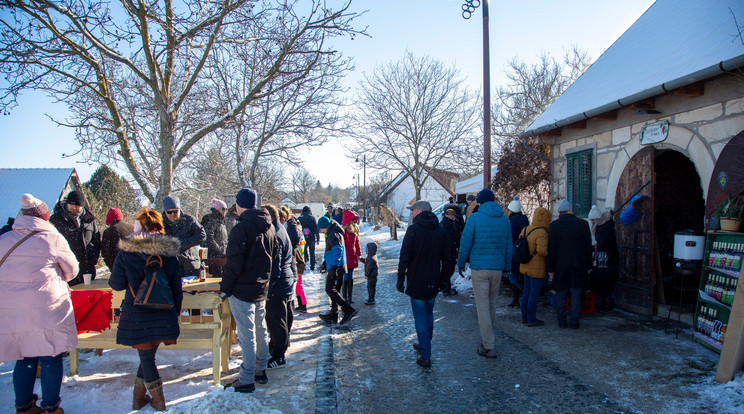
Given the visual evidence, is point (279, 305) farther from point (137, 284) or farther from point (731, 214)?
point (731, 214)

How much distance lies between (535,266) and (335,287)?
2955 millimetres

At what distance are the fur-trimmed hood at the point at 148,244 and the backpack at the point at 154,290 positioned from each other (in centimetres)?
6

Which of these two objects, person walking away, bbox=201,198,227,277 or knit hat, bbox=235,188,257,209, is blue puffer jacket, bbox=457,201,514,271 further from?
person walking away, bbox=201,198,227,277

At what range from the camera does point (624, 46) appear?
8766 millimetres

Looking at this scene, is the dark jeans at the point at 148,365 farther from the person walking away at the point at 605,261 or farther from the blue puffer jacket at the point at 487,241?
the person walking away at the point at 605,261

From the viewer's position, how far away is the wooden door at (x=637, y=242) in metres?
6.67

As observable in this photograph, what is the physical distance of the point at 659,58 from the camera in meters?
6.84

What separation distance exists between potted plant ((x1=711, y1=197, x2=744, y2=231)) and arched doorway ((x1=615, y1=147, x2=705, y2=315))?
149 cm

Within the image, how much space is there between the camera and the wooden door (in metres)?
6.67

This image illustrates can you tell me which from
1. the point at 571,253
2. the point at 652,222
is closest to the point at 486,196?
the point at 571,253

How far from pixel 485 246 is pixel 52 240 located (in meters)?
4.16

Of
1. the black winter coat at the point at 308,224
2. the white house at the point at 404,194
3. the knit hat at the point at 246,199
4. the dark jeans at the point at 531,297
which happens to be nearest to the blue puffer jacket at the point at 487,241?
the dark jeans at the point at 531,297

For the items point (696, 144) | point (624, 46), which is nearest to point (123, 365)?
point (696, 144)

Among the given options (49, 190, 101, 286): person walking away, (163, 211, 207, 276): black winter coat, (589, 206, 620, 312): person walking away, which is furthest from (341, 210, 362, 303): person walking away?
(589, 206, 620, 312): person walking away
